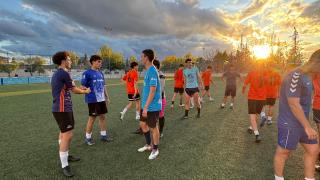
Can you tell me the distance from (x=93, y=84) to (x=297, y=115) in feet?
13.9

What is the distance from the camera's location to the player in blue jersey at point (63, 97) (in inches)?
164

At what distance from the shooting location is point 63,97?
4258 mm

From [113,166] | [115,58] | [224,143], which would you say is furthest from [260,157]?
[115,58]

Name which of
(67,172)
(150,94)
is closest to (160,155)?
(150,94)

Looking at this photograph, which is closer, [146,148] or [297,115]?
[297,115]

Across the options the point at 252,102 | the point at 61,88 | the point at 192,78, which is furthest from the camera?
the point at 192,78

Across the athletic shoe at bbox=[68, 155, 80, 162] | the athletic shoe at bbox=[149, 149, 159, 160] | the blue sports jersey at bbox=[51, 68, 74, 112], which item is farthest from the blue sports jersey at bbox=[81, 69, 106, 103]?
the athletic shoe at bbox=[149, 149, 159, 160]

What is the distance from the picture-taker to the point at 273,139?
6.48 m

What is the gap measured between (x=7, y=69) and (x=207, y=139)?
76070 millimetres

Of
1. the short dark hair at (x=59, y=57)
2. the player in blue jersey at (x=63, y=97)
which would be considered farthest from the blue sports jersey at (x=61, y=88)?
the short dark hair at (x=59, y=57)

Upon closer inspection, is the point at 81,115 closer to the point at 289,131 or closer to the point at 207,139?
the point at 207,139

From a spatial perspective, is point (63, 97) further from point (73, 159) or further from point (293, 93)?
point (293, 93)

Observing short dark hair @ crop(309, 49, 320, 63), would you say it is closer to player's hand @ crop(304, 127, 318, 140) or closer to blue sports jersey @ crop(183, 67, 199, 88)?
player's hand @ crop(304, 127, 318, 140)

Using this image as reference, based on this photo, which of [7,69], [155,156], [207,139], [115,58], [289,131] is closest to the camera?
[289,131]
